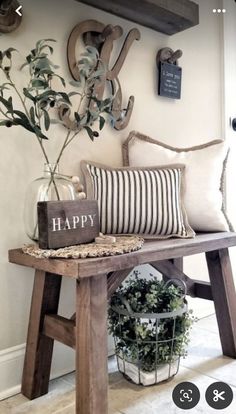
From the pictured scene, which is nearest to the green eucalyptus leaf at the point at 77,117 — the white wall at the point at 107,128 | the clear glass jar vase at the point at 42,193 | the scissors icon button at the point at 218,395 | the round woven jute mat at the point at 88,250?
the white wall at the point at 107,128

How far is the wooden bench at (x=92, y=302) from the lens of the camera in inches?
40.8

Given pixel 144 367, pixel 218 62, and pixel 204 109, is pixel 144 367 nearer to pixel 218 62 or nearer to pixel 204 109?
pixel 204 109

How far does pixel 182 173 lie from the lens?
157 cm

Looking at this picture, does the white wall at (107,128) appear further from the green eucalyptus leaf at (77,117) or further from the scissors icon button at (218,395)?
the scissors icon button at (218,395)

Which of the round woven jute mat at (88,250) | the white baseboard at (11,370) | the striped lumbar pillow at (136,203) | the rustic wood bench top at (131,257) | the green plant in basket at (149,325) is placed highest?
the striped lumbar pillow at (136,203)

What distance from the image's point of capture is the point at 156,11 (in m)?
1.62

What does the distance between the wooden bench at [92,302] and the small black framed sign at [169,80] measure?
0.80 metres

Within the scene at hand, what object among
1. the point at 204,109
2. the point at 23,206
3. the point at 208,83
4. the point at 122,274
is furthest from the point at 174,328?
the point at 208,83

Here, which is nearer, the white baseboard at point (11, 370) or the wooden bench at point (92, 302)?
the wooden bench at point (92, 302)

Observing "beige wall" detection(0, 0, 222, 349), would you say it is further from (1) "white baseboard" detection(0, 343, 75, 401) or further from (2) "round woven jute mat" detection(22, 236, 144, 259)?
(2) "round woven jute mat" detection(22, 236, 144, 259)

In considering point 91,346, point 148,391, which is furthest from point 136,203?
point 148,391

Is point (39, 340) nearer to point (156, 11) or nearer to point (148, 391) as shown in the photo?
point (148, 391)

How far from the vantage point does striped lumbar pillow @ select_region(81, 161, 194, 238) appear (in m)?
1.45

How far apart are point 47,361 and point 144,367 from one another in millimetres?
365
